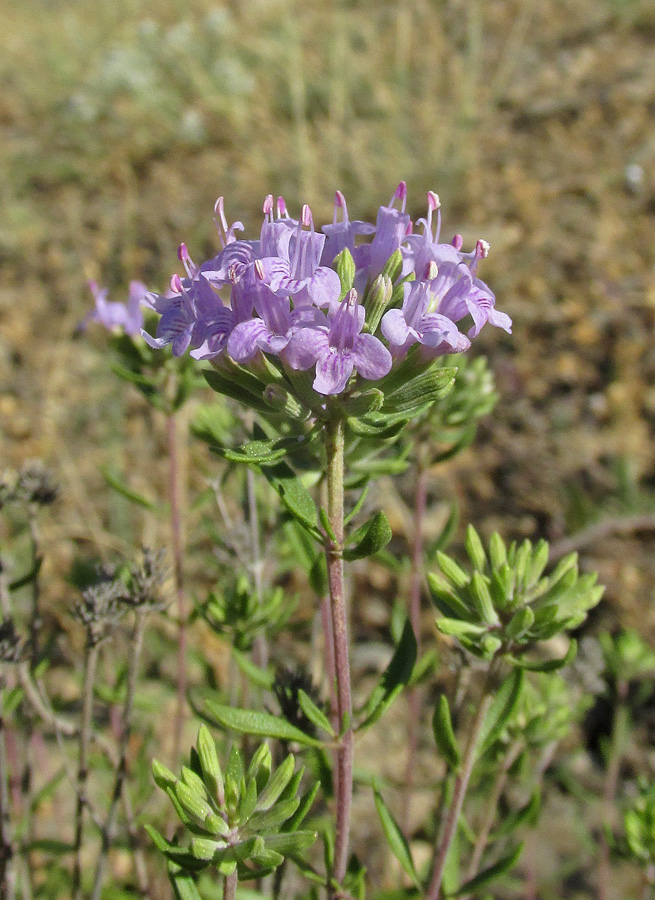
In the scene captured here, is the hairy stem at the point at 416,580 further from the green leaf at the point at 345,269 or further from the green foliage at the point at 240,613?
the green leaf at the point at 345,269

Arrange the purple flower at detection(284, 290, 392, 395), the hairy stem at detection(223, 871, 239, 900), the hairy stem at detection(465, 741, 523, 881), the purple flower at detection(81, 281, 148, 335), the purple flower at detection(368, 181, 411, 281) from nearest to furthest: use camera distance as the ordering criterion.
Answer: the purple flower at detection(284, 290, 392, 395), the hairy stem at detection(223, 871, 239, 900), the purple flower at detection(368, 181, 411, 281), the hairy stem at detection(465, 741, 523, 881), the purple flower at detection(81, 281, 148, 335)

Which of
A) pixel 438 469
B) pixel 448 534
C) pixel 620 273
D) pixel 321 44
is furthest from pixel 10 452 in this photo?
pixel 321 44

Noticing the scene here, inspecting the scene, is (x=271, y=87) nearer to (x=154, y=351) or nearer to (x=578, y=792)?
(x=154, y=351)

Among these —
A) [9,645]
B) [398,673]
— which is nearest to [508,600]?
[398,673]

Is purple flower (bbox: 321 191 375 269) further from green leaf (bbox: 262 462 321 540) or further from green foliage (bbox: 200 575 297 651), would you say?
green foliage (bbox: 200 575 297 651)

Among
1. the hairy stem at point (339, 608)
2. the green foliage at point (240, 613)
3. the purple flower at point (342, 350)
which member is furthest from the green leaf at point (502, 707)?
the purple flower at point (342, 350)

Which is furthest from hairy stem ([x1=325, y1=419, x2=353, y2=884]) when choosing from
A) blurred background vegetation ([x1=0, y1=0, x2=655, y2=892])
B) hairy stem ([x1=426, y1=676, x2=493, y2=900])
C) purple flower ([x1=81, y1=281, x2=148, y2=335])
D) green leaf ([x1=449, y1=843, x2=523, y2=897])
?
blurred background vegetation ([x1=0, y1=0, x2=655, y2=892])
